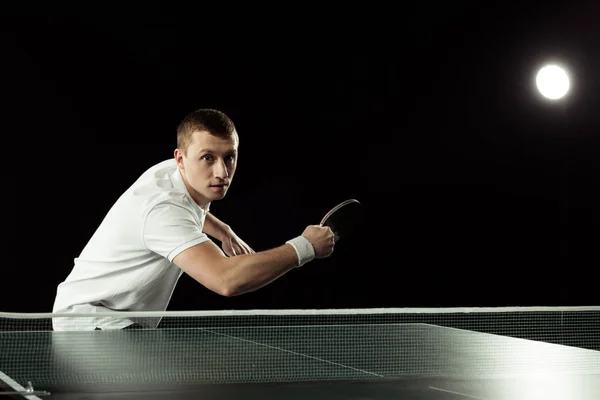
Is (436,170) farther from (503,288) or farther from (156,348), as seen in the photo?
(156,348)

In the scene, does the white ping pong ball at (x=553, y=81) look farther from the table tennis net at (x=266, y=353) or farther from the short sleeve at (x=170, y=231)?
the short sleeve at (x=170, y=231)

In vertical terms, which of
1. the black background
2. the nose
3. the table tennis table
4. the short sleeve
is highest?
the black background

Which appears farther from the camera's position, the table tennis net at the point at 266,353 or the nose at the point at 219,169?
the nose at the point at 219,169

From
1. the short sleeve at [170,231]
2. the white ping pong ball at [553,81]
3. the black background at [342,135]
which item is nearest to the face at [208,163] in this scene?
the short sleeve at [170,231]

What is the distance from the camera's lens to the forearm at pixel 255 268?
2.88 meters

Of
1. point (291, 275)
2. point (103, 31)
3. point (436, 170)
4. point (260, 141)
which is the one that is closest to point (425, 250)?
point (436, 170)

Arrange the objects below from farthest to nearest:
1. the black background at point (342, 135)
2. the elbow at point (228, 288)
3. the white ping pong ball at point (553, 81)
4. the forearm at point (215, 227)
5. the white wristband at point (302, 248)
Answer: the white ping pong ball at point (553, 81), the black background at point (342, 135), the forearm at point (215, 227), the white wristband at point (302, 248), the elbow at point (228, 288)

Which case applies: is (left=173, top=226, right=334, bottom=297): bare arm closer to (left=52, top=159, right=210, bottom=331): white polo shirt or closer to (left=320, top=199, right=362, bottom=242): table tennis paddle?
(left=52, top=159, right=210, bottom=331): white polo shirt

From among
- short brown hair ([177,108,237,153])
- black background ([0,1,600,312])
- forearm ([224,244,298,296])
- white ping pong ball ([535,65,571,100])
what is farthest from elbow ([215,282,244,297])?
white ping pong ball ([535,65,571,100])

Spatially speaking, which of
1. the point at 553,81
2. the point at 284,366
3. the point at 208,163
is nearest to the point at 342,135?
the point at 553,81

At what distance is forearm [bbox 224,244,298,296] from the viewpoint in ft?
9.44

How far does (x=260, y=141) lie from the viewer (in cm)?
661

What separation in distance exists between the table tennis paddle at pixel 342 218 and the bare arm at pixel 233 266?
1.03 ft

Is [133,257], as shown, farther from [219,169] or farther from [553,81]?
[553,81]
